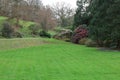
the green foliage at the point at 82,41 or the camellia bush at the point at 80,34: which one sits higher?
the camellia bush at the point at 80,34

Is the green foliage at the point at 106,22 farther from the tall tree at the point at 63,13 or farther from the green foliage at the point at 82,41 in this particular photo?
the tall tree at the point at 63,13

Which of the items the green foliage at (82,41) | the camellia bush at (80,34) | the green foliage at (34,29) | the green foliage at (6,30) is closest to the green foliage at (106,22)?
the green foliage at (82,41)

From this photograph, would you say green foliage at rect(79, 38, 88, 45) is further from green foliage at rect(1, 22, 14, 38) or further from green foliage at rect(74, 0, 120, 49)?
green foliage at rect(1, 22, 14, 38)

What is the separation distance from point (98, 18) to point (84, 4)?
59.1 ft

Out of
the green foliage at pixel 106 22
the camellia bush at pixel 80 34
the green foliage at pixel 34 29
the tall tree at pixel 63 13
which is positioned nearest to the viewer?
the green foliage at pixel 106 22

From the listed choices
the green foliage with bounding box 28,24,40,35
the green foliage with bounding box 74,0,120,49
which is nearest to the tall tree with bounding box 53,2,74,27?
the green foliage with bounding box 28,24,40,35

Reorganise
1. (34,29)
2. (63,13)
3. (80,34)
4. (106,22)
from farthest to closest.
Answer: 1. (63,13)
2. (34,29)
3. (80,34)
4. (106,22)

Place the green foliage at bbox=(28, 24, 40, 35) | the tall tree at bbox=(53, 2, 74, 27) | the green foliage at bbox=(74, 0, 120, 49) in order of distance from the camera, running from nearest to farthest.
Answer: the green foliage at bbox=(74, 0, 120, 49) < the green foliage at bbox=(28, 24, 40, 35) < the tall tree at bbox=(53, 2, 74, 27)

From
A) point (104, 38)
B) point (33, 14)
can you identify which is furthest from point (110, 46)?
point (33, 14)

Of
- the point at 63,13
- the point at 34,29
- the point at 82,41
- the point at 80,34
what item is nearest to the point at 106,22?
the point at 82,41

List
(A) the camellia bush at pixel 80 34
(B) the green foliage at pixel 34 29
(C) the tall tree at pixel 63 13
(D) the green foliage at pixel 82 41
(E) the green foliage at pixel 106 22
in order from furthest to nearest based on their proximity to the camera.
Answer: (C) the tall tree at pixel 63 13 < (B) the green foliage at pixel 34 29 < (A) the camellia bush at pixel 80 34 < (D) the green foliage at pixel 82 41 < (E) the green foliage at pixel 106 22

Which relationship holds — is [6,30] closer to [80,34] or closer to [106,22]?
[80,34]

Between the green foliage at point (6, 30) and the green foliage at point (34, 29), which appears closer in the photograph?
the green foliage at point (6, 30)

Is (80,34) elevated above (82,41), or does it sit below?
above
